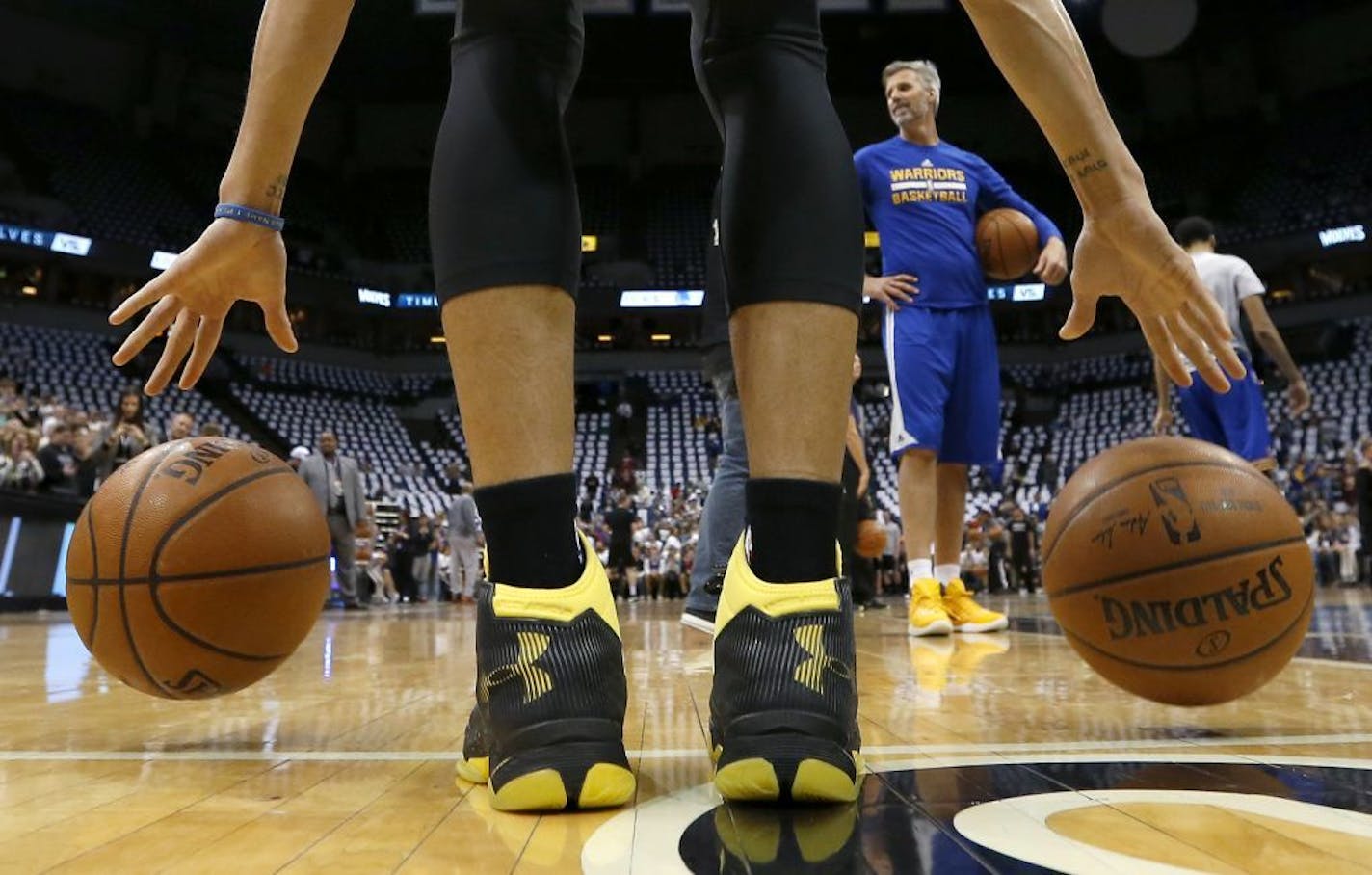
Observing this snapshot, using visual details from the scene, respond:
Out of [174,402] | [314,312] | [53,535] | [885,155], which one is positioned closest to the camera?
[885,155]

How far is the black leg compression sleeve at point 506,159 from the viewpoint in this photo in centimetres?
97

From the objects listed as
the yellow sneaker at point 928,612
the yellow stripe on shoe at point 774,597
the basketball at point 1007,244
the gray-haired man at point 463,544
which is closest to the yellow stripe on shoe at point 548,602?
the yellow stripe on shoe at point 774,597

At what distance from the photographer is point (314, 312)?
22484 millimetres

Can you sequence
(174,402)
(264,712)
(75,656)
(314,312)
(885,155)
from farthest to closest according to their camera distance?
1. (314,312)
2. (174,402)
3. (885,155)
4. (75,656)
5. (264,712)

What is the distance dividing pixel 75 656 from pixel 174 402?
1642 centimetres

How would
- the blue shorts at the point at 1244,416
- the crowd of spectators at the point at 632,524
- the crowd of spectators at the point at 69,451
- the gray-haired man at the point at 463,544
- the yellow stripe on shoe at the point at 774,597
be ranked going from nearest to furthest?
the yellow stripe on shoe at the point at 774,597
the blue shorts at the point at 1244,416
the crowd of spectators at the point at 69,451
the crowd of spectators at the point at 632,524
the gray-haired man at the point at 463,544

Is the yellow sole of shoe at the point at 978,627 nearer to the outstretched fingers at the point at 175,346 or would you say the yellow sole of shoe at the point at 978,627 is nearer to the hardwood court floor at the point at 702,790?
the hardwood court floor at the point at 702,790

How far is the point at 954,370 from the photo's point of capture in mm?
3238

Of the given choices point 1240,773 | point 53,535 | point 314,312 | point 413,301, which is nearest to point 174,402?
point 314,312

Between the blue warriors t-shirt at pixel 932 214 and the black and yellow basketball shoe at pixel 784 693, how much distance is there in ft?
8.05

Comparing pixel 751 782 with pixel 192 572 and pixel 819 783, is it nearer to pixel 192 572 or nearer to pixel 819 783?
pixel 819 783

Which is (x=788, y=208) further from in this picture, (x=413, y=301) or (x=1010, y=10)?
(x=413, y=301)

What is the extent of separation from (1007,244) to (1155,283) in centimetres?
238
